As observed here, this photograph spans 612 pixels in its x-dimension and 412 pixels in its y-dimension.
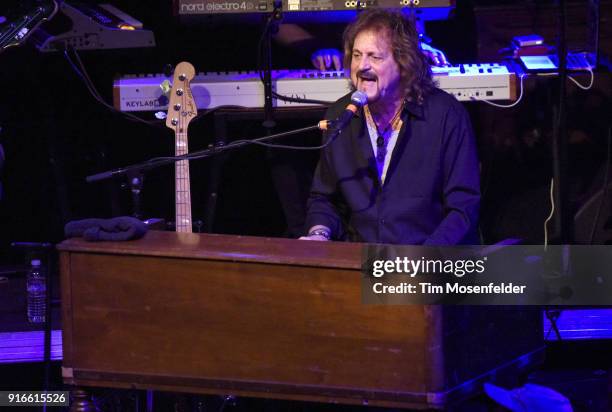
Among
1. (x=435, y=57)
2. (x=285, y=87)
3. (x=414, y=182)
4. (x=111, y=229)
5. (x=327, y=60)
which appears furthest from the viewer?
(x=327, y=60)

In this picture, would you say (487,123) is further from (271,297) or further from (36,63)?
(271,297)

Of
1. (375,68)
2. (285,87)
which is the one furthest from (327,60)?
(375,68)

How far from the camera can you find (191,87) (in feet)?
15.8

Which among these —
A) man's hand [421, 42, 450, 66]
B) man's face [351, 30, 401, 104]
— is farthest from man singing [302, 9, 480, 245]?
man's hand [421, 42, 450, 66]

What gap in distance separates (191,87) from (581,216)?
7.58 ft

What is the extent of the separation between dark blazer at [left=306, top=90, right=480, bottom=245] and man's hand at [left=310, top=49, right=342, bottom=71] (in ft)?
3.80

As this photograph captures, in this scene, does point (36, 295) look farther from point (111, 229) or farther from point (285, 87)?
point (111, 229)

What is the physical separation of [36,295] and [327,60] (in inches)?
73.3

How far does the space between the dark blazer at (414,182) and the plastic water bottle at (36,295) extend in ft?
5.22

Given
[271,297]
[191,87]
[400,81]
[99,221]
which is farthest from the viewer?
[191,87]

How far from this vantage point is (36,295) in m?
4.82

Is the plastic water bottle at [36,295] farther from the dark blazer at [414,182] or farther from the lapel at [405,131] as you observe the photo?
the lapel at [405,131]

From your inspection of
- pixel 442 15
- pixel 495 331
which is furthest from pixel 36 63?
pixel 495 331

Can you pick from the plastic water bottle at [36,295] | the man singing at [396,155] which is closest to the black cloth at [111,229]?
the man singing at [396,155]
